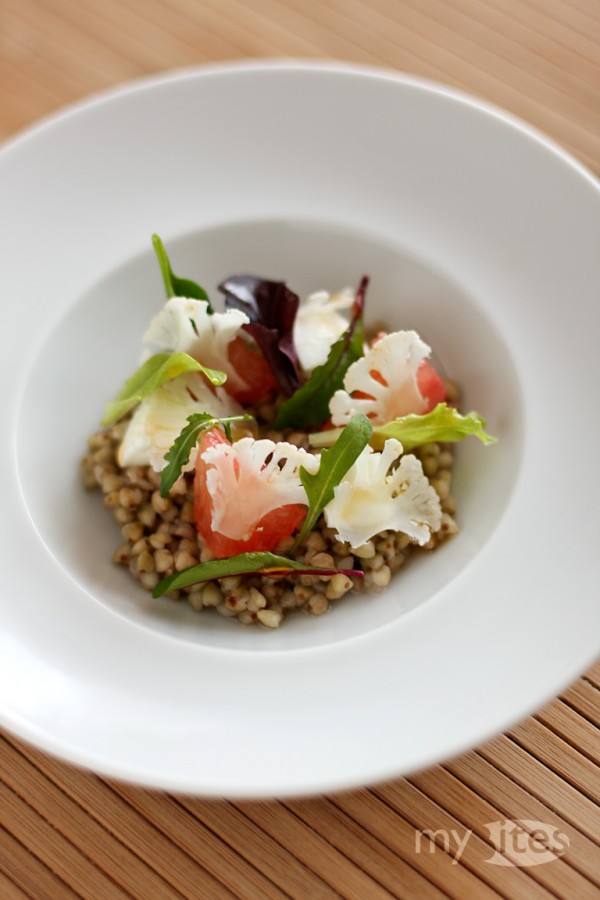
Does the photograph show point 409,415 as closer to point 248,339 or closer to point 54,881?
point 248,339

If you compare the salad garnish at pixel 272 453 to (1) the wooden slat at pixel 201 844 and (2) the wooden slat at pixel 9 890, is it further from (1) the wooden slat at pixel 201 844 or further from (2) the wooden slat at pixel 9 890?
(2) the wooden slat at pixel 9 890

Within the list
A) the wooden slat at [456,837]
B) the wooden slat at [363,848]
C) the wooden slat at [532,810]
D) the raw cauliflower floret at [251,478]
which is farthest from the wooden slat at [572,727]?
the raw cauliflower floret at [251,478]

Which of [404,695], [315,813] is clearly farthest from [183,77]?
[315,813]

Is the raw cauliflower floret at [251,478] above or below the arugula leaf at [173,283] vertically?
below

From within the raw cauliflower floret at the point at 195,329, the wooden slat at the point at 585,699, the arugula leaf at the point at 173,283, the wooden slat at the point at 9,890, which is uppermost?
the arugula leaf at the point at 173,283

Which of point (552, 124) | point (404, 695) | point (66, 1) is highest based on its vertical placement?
point (552, 124)

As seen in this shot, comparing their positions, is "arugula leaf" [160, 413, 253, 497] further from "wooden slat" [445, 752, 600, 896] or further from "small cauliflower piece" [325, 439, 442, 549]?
"wooden slat" [445, 752, 600, 896]
